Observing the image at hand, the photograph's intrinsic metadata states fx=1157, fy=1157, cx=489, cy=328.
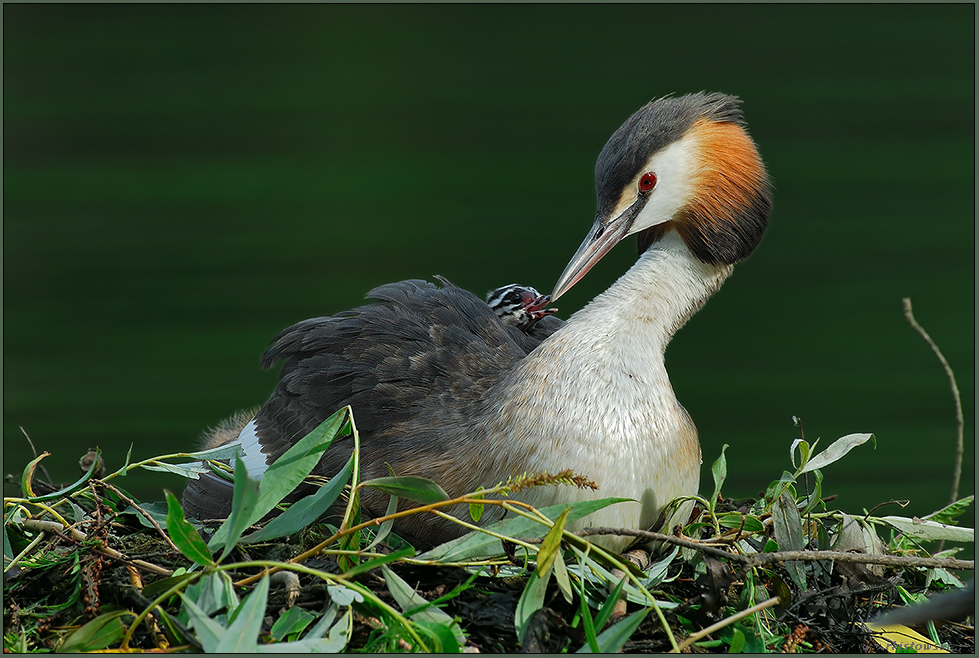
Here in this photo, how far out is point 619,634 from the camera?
299cm

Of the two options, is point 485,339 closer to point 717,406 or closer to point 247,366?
point 717,406

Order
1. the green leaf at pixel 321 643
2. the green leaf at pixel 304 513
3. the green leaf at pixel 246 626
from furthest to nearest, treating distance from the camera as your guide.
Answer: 1. the green leaf at pixel 304 513
2. the green leaf at pixel 321 643
3. the green leaf at pixel 246 626

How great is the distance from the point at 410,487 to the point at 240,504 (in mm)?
469

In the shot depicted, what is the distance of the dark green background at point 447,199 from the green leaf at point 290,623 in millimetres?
4006

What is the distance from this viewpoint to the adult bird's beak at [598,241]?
13.8 ft

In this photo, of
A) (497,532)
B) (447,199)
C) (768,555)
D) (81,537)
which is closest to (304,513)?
(497,532)

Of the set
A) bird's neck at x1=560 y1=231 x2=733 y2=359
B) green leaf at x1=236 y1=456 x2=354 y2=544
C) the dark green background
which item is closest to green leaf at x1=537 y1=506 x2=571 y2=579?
green leaf at x1=236 y1=456 x2=354 y2=544

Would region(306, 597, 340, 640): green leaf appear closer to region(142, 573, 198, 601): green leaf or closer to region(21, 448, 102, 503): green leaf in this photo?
region(142, 573, 198, 601): green leaf

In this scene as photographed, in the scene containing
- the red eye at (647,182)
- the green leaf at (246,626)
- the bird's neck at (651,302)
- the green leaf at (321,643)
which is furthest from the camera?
the red eye at (647,182)

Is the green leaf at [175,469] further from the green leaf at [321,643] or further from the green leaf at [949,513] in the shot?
the green leaf at [949,513]

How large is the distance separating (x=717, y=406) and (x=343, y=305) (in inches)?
129

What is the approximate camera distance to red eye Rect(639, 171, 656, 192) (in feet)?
13.6

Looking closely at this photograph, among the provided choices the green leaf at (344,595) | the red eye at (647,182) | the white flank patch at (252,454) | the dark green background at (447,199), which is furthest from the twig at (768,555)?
the dark green background at (447,199)

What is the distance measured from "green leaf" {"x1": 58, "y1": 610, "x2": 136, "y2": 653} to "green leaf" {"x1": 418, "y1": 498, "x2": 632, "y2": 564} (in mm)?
828
